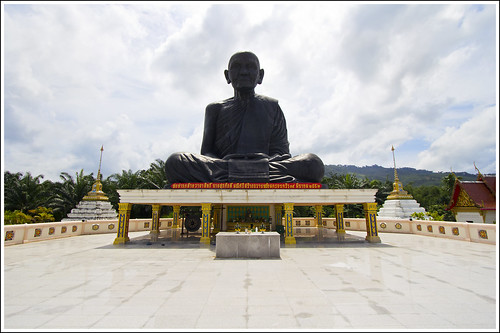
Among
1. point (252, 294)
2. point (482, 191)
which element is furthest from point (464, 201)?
point (252, 294)

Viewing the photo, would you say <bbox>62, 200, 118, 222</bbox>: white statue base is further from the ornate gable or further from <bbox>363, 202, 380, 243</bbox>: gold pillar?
the ornate gable

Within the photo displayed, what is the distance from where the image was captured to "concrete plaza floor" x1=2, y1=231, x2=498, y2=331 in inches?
142

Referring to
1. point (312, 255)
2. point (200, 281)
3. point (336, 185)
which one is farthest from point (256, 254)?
point (336, 185)

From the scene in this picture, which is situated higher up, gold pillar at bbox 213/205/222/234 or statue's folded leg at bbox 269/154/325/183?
statue's folded leg at bbox 269/154/325/183

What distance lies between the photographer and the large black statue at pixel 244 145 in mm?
13664

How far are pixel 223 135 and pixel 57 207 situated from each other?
1902 cm

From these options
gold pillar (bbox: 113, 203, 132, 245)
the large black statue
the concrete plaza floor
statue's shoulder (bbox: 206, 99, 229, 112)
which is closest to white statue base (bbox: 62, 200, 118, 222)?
gold pillar (bbox: 113, 203, 132, 245)

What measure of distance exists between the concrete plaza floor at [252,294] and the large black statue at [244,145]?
6037 millimetres

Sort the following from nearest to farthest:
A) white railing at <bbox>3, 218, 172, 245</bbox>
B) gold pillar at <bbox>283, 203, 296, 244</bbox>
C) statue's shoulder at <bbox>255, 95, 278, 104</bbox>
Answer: gold pillar at <bbox>283, 203, 296, 244</bbox>, white railing at <bbox>3, 218, 172, 245</bbox>, statue's shoulder at <bbox>255, 95, 278, 104</bbox>

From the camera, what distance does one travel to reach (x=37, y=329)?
3.37 metres

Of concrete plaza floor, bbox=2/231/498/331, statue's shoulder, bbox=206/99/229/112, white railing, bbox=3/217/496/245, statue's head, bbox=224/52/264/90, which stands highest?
statue's head, bbox=224/52/264/90

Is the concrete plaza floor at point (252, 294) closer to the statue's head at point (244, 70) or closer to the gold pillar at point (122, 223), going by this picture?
the gold pillar at point (122, 223)

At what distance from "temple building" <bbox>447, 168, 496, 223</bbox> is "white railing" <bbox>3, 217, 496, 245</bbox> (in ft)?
25.4

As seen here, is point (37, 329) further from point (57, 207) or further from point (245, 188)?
point (57, 207)
